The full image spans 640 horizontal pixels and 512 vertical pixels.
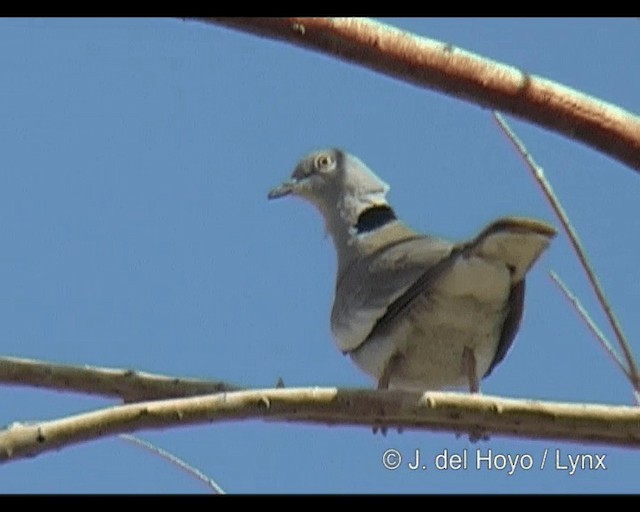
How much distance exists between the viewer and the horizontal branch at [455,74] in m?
0.81

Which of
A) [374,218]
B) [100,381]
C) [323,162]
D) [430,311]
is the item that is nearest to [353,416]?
[100,381]

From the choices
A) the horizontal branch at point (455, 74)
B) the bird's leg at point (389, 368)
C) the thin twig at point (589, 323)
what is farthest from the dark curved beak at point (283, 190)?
the horizontal branch at point (455, 74)

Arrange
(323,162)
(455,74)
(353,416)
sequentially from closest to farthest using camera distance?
(455,74)
(353,416)
(323,162)

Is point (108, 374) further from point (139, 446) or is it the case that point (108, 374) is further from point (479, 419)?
point (479, 419)

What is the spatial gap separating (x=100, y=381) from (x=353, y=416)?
1.27ft

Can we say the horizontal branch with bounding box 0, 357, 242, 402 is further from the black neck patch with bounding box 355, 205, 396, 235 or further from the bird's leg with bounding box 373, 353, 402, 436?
the black neck patch with bounding box 355, 205, 396, 235

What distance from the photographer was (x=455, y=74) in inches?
32.4

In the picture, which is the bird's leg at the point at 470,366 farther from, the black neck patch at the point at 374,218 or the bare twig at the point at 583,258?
the bare twig at the point at 583,258

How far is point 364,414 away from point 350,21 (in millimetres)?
456

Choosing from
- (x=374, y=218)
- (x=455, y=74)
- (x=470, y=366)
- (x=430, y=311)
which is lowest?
(x=455, y=74)

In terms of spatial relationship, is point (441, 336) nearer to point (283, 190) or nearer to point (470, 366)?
point (470, 366)

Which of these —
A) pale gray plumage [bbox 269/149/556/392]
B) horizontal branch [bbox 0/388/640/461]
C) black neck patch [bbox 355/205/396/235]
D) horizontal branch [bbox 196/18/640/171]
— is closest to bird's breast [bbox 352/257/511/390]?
pale gray plumage [bbox 269/149/556/392]

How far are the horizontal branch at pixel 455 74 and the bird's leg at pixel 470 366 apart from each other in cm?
173
